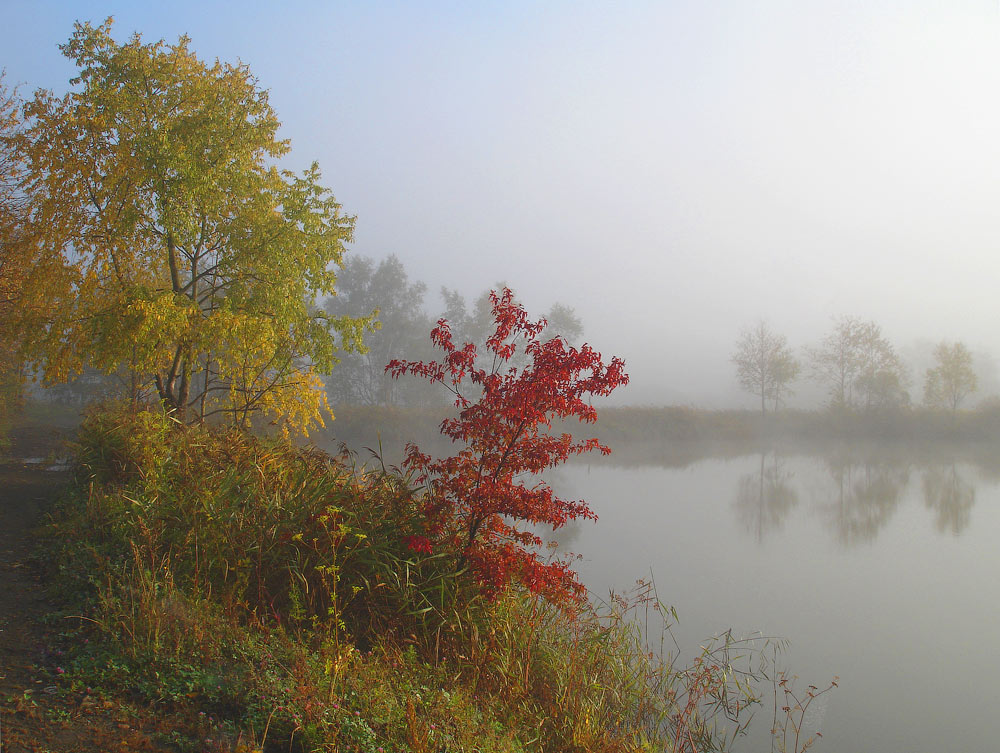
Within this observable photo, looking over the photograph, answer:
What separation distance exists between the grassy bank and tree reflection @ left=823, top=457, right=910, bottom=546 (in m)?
7.58

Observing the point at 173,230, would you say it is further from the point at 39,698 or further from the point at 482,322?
the point at 482,322

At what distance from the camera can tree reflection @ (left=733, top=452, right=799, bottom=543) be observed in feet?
42.9

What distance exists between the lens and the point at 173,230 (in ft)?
30.7

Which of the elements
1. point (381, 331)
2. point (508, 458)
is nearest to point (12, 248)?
point (508, 458)

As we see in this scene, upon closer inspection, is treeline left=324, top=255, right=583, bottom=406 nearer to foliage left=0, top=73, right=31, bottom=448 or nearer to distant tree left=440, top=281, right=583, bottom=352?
distant tree left=440, top=281, right=583, bottom=352

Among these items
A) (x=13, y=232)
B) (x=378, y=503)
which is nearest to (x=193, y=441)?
(x=378, y=503)

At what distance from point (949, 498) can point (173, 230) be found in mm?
18782

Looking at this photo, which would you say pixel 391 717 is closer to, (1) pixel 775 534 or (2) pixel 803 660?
(2) pixel 803 660

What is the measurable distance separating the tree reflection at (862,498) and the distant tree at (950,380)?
21.2m

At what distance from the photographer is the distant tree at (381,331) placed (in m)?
43.0

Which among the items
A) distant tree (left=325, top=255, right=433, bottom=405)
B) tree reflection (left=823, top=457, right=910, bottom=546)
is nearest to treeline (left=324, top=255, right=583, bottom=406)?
distant tree (left=325, top=255, right=433, bottom=405)

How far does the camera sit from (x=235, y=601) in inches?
163

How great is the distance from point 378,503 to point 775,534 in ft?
31.6

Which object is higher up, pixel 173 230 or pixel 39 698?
pixel 173 230
